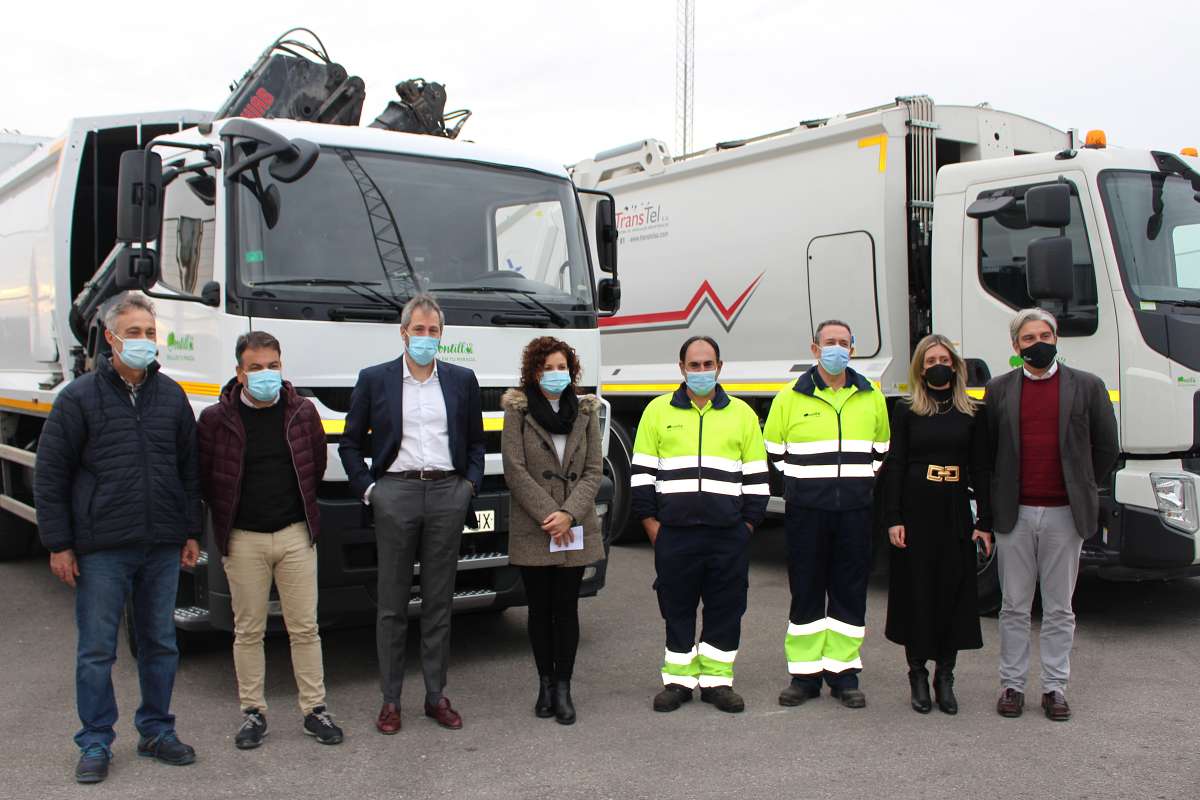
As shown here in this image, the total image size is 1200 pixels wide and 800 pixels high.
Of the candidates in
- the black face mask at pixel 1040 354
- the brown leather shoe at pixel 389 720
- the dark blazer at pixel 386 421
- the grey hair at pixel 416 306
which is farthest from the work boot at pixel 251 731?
the black face mask at pixel 1040 354

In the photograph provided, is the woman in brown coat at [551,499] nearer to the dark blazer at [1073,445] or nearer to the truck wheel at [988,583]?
the dark blazer at [1073,445]

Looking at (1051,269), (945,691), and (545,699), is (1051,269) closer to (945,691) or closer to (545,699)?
(945,691)

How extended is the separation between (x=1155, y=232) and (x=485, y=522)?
408cm

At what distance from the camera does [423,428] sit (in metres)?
4.90

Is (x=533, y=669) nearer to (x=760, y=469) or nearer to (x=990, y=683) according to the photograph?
→ (x=760, y=469)

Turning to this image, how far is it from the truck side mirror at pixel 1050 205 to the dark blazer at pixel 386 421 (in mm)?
3417

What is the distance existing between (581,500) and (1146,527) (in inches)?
129

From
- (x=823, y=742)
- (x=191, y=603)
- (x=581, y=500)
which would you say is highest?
(x=581, y=500)

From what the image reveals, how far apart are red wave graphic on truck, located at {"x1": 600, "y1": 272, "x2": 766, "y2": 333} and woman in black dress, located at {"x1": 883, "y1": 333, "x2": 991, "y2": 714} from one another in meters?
3.24

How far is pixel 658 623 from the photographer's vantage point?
6.86 meters

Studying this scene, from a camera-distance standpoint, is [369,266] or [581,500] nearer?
[581,500]

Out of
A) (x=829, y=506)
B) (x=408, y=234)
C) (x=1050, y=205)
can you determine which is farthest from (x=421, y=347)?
(x=1050, y=205)

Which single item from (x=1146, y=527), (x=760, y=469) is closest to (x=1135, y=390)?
(x=1146, y=527)

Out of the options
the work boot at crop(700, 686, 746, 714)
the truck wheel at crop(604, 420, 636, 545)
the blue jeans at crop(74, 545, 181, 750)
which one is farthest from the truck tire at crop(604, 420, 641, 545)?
the blue jeans at crop(74, 545, 181, 750)
